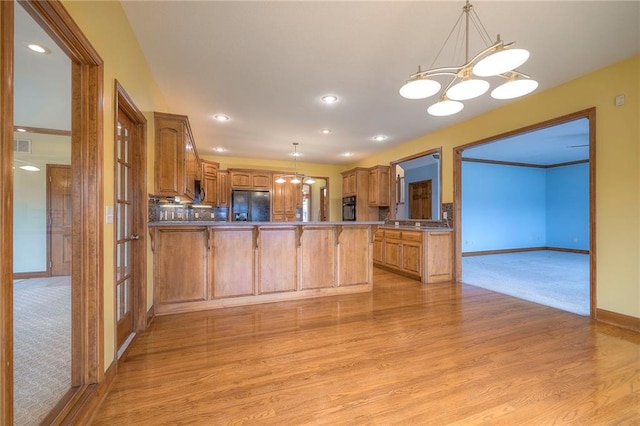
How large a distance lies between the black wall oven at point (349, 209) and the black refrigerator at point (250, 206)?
83.2 inches

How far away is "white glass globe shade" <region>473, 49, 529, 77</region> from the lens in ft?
5.01

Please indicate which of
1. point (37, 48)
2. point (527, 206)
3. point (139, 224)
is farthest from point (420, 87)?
point (527, 206)

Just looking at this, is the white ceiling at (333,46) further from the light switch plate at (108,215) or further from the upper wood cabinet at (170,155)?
the light switch plate at (108,215)

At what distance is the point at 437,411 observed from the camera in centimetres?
152

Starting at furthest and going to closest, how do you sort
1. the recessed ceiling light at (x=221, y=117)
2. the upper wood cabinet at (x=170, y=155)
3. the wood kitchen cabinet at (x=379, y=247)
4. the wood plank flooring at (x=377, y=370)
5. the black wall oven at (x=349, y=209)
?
the black wall oven at (x=349, y=209), the wood kitchen cabinet at (x=379, y=247), the recessed ceiling light at (x=221, y=117), the upper wood cabinet at (x=170, y=155), the wood plank flooring at (x=377, y=370)

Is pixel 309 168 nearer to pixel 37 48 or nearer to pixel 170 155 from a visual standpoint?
pixel 170 155

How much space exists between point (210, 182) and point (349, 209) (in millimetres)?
3598

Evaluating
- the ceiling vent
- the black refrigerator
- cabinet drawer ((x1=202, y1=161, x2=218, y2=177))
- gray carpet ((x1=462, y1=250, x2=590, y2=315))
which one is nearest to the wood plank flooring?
gray carpet ((x1=462, y1=250, x2=590, y2=315))

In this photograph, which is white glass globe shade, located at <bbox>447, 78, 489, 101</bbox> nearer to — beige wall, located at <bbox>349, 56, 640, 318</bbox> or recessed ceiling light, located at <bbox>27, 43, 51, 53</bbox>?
beige wall, located at <bbox>349, 56, 640, 318</bbox>

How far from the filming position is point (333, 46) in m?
2.48

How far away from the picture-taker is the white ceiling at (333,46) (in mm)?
2045

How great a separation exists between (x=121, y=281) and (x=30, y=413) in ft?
3.14

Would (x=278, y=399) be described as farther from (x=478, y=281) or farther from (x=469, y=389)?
(x=478, y=281)

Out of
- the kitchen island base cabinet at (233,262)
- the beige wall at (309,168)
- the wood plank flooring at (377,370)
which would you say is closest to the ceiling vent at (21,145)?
the wood plank flooring at (377,370)
